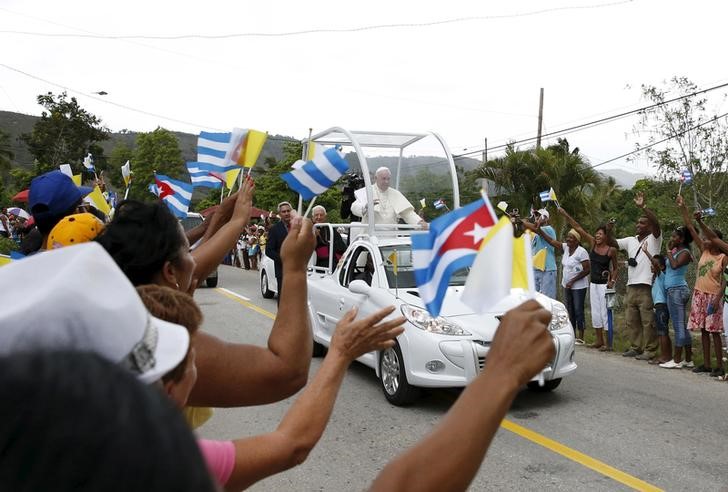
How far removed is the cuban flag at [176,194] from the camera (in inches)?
245

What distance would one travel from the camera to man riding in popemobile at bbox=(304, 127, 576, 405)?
611 cm

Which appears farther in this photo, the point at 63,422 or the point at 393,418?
the point at 393,418

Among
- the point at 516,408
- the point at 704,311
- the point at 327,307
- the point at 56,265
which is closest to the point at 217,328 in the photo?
the point at 327,307

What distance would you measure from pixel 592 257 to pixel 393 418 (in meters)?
4.75

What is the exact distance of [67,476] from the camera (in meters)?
0.65

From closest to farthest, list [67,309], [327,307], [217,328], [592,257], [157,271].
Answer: [67,309] → [157,271] → [327,307] → [592,257] → [217,328]

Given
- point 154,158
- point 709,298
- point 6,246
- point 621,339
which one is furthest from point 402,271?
point 154,158

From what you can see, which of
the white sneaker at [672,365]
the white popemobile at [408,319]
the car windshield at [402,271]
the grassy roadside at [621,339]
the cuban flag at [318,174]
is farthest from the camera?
the grassy roadside at [621,339]

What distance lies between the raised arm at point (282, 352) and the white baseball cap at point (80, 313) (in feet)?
3.49

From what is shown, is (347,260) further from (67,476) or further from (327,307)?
(67,476)

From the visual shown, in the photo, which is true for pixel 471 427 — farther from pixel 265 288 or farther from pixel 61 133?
pixel 61 133

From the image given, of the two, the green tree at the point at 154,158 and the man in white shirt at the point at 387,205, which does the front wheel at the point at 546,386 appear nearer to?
the man in white shirt at the point at 387,205

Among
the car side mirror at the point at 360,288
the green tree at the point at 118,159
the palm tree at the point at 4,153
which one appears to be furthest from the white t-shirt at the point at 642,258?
the green tree at the point at 118,159

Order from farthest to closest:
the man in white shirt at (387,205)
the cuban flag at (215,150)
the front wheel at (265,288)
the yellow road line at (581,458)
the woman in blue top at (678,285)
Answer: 1. the front wheel at (265,288)
2. the man in white shirt at (387,205)
3. the woman in blue top at (678,285)
4. the yellow road line at (581,458)
5. the cuban flag at (215,150)
